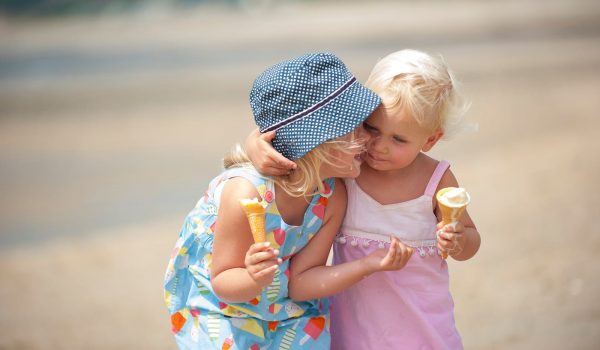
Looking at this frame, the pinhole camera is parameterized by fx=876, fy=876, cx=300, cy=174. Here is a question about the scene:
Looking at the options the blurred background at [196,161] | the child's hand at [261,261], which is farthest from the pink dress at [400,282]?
the blurred background at [196,161]

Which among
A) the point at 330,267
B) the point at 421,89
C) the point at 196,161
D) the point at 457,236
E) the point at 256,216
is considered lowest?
the point at 196,161

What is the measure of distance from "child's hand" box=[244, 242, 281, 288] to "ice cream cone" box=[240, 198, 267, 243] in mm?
33

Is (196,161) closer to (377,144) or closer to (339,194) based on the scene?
(339,194)

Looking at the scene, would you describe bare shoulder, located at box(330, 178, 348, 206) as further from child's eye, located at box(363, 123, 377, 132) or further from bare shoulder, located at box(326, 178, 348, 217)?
child's eye, located at box(363, 123, 377, 132)

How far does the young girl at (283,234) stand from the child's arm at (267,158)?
33 mm

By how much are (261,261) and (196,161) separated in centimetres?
707

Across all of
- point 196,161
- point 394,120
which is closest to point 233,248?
point 394,120

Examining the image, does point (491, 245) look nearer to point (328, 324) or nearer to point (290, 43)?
point (328, 324)

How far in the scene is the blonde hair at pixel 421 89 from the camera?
120 inches

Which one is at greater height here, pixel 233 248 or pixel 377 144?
pixel 377 144

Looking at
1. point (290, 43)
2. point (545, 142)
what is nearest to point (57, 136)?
point (545, 142)

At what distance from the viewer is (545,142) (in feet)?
31.4

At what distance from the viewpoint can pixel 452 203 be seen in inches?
113

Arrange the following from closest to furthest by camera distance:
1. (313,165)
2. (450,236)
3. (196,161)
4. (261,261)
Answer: (261,261)
(450,236)
(313,165)
(196,161)
